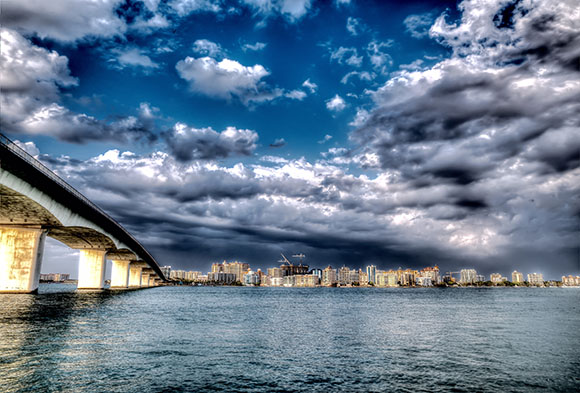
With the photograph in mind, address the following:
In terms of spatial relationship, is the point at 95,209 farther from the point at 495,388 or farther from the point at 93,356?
the point at 495,388

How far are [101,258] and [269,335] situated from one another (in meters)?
102

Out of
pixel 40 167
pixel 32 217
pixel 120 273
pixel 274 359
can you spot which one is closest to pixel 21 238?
pixel 32 217

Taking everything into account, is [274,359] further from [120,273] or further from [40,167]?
[120,273]

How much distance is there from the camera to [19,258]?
6500 centimetres

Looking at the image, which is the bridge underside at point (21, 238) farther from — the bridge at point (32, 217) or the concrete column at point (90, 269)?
the concrete column at point (90, 269)

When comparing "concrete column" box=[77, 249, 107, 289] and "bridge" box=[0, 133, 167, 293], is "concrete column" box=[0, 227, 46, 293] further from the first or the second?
"concrete column" box=[77, 249, 107, 289]

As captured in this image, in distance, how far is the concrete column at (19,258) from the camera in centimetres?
6430

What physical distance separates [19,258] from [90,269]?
49257 mm

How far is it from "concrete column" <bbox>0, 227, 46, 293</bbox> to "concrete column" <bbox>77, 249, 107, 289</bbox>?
4564cm

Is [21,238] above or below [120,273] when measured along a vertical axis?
above

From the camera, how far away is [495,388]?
15219 mm

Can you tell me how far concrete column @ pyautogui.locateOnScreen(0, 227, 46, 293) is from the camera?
64.3 m

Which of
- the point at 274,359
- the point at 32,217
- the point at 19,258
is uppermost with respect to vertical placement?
the point at 32,217

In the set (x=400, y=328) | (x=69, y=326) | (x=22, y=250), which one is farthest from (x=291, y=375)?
(x=22, y=250)
